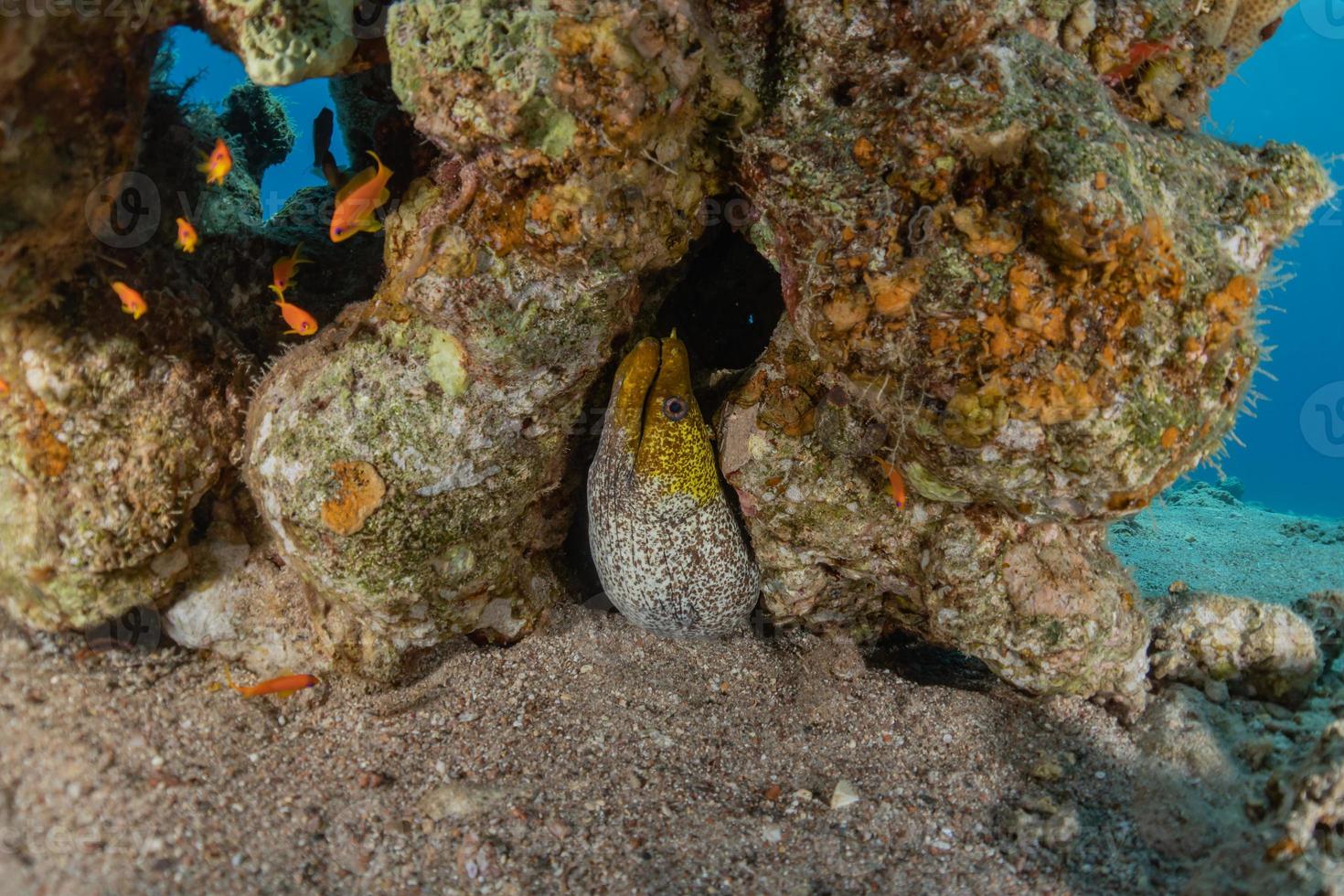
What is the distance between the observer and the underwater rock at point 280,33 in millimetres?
2670

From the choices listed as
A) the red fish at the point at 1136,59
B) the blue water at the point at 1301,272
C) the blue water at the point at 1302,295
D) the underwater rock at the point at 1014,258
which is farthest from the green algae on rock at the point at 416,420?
the blue water at the point at 1302,295

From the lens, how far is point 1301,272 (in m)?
57.0

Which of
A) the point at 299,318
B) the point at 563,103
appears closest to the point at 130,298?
the point at 299,318

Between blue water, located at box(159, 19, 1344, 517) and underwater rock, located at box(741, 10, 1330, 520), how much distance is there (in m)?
54.2

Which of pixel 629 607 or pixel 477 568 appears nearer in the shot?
pixel 477 568

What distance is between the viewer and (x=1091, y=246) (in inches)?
95.3

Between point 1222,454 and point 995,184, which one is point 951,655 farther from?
point 995,184

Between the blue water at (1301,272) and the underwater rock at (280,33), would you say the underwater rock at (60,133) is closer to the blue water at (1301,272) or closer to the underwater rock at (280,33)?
the underwater rock at (280,33)

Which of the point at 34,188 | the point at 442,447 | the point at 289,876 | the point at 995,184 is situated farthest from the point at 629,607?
the point at 34,188

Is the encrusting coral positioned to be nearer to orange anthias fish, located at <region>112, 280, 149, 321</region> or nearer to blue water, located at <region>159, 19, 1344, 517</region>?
orange anthias fish, located at <region>112, 280, 149, 321</region>

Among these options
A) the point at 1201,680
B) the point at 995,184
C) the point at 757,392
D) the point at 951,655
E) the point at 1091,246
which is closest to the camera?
the point at 1091,246

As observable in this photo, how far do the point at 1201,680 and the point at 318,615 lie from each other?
16.0 ft

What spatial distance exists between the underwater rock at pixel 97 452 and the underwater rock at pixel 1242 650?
5185 mm

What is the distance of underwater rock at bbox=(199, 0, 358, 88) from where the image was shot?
8.76 ft
